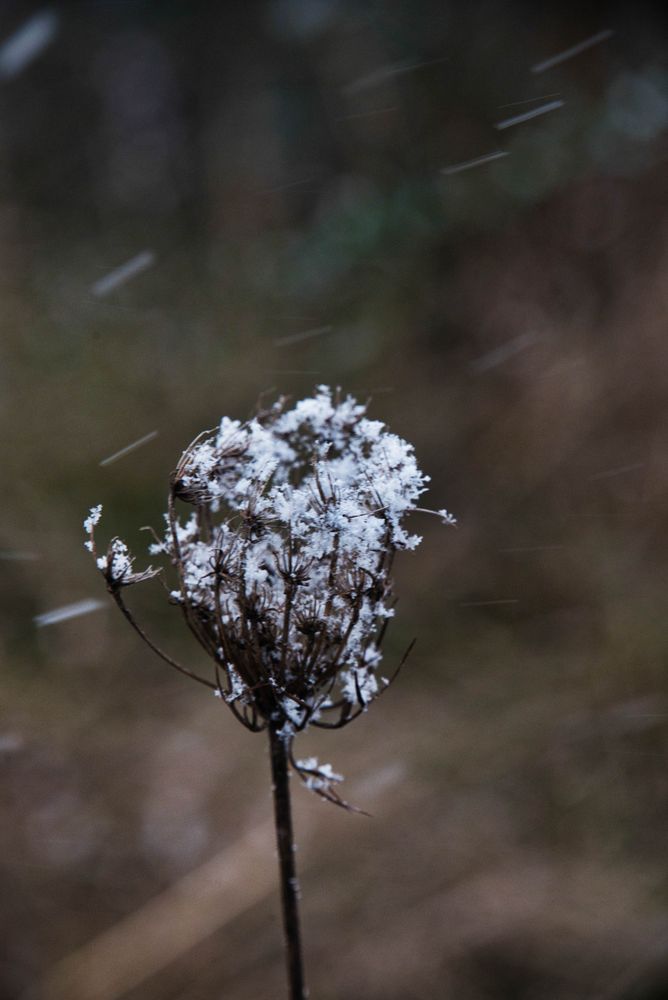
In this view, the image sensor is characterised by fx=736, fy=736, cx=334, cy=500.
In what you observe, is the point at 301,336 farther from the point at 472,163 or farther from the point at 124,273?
the point at 124,273

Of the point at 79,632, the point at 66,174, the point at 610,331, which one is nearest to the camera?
the point at 79,632

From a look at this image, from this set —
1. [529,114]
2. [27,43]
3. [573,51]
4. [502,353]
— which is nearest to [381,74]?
[573,51]

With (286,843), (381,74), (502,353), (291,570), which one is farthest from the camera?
(381,74)

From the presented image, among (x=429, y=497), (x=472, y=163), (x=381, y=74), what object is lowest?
(x=429, y=497)

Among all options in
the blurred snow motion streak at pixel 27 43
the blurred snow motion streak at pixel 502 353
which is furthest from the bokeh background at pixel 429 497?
the blurred snow motion streak at pixel 27 43

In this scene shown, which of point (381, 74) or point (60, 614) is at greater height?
point (381, 74)

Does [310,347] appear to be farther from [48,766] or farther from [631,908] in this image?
[631,908]

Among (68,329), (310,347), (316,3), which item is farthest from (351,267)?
(316,3)

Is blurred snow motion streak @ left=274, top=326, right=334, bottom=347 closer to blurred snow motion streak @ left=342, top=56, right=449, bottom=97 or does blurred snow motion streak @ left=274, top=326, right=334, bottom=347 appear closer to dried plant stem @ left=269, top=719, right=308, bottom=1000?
blurred snow motion streak @ left=342, top=56, right=449, bottom=97
